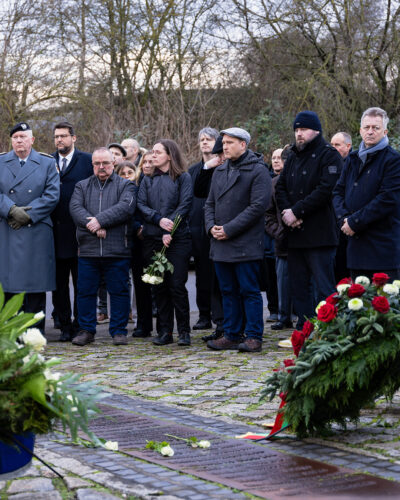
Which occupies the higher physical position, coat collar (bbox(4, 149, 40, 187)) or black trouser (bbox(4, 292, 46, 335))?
coat collar (bbox(4, 149, 40, 187))

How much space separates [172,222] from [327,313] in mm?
4094

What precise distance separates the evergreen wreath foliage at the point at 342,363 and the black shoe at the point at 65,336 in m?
4.68

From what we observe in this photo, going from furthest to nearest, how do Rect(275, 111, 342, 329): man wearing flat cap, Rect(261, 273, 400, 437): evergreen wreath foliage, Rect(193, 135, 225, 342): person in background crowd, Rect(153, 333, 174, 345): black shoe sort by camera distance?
Rect(193, 135, 225, 342): person in background crowd → Rect(153, 333, 174, 345): black shoe → Rect(275, 111, 342, 329): man wearing flat cap → Rect(261, 273, 400, 437): evergreen wreath foliage

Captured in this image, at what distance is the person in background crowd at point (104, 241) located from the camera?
899 cm

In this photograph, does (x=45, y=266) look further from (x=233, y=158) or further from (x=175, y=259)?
(x=233, y=158)

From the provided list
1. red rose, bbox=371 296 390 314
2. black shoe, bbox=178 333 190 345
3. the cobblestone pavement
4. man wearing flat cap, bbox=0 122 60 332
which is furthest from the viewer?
black shoe, bbox=178 333 190 345

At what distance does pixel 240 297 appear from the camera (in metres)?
8.62

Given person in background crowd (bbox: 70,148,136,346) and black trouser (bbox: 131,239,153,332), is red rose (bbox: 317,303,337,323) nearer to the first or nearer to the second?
person in background crowd (bbox: 70,148,136,346)

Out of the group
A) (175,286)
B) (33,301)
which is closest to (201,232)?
(175,286)

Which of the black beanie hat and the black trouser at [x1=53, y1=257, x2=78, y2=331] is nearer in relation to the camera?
the black beanie hat

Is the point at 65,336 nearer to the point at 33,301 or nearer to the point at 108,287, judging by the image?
the point at 33,301

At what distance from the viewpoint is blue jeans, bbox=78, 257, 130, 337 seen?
29.8 ft

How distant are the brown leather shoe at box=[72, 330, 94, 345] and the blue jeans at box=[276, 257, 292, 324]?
7.48 feet

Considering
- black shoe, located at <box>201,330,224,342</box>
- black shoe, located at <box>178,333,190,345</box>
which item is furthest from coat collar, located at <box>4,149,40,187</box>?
black shoe, located at <box>201,330,224,342</box>
